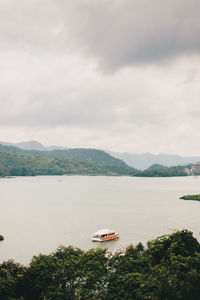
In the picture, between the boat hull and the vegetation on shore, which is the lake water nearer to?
the boat hull

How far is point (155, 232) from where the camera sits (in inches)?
2394

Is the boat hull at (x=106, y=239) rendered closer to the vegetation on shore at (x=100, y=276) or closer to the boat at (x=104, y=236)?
the boat at (x=104, y=236)

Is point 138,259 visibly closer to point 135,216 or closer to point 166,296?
point 166,296

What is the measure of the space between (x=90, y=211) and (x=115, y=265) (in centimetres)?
6426

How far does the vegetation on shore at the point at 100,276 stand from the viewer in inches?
800

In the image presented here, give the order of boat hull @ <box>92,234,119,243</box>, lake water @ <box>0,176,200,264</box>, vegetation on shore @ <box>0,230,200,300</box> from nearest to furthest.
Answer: vegetation on shore @ <box>0,230,200,300</box>
lake water @ <box>0,176,200,264</box>
boat hull @ <box>92,234,119,243</box>

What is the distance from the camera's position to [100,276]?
23.8 m

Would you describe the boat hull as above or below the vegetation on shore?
below

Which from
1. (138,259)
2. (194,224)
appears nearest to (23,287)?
(138,259)

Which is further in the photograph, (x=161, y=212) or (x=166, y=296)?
(x=161, y=212)

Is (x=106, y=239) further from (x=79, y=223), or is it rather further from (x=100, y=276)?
(x=100, y=276)

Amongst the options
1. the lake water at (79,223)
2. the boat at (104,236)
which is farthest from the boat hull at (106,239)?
the lake water at (79,223)

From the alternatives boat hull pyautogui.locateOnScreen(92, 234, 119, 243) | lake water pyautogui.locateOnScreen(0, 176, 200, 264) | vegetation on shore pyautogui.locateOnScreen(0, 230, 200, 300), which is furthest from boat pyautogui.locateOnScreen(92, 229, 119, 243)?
vegetation on shore pyautogui.locateOnScreen(0, 230, 200, 300)

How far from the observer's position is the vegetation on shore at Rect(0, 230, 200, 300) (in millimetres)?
20312
